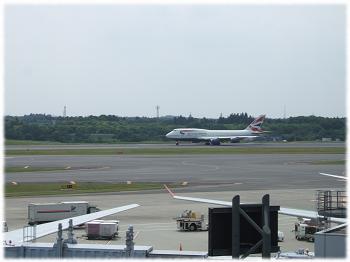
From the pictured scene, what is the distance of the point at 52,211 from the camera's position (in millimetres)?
50500

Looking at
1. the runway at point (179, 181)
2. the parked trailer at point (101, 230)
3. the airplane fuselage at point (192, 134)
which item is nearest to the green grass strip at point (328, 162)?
the runway at point (179, 181)

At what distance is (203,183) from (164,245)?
4001 cm

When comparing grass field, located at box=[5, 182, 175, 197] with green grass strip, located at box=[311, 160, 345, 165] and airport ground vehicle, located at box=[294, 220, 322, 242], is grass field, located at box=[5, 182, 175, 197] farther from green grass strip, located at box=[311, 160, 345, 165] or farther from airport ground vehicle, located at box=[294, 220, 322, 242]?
green grass strip, located at box=[311, 160, 345, 165]

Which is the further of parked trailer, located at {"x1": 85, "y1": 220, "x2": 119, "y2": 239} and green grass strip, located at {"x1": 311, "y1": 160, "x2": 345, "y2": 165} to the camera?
green grass strip, located at {"x1": 311, "y1": 160, "x2": 345, "y2": 165}

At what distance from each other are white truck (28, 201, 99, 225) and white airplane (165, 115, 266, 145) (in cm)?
14056

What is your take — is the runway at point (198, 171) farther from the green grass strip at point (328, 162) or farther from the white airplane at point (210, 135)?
the white airplane at point (210, 135)

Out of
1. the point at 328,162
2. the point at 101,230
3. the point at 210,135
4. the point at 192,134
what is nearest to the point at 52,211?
the point at 101,230

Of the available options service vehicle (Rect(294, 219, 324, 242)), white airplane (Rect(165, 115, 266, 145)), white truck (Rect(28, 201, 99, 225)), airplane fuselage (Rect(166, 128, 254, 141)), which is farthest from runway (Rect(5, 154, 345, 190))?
white airplane (Rect(165, 115, 266, 145))

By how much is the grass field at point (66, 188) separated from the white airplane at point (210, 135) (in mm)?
113213

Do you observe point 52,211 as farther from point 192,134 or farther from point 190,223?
point 192,134

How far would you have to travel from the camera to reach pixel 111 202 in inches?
2406

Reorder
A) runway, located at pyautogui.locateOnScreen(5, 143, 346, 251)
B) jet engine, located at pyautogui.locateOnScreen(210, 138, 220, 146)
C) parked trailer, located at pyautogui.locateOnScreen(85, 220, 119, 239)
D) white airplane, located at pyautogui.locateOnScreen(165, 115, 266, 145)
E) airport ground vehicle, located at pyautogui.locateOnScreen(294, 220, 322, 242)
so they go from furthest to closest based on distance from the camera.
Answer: jet engine, located at pyautogui.locateOnScreen(210, 138, 220, 146)
white airplane, located at pyautogui.locateOnScreen(165, 115, 266, 145)
runway, located at pyautogui.locateOnScreen(5, 143, 346, 251)
parked trailer, located at pyautogui.locateOnScreen(85, 220, 119, 239)
airport ground vehicle, located at pyautogui.locateOnScreen(294, 220, 322, 242)

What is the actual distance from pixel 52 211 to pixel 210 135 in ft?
478

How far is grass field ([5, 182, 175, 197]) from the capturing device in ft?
231
